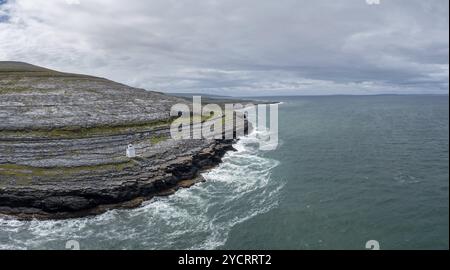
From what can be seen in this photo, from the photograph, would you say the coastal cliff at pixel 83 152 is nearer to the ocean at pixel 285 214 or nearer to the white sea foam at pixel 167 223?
the white sea foam at pixel 167 223

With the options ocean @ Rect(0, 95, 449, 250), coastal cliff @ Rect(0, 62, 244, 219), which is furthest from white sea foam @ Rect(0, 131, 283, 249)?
coastal cliff @ Rect(0, 62, 244, 219)

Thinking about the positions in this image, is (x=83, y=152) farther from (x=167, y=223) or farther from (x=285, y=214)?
(x=285, y=214)

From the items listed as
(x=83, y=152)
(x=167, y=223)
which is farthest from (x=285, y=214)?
(x=83, y=152)

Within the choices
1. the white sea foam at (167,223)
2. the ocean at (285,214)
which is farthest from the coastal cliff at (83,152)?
the ocean at (285,214)

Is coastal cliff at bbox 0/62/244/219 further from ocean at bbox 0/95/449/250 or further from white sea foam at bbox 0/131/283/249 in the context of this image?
ocean at bbox 0/95/449/250
